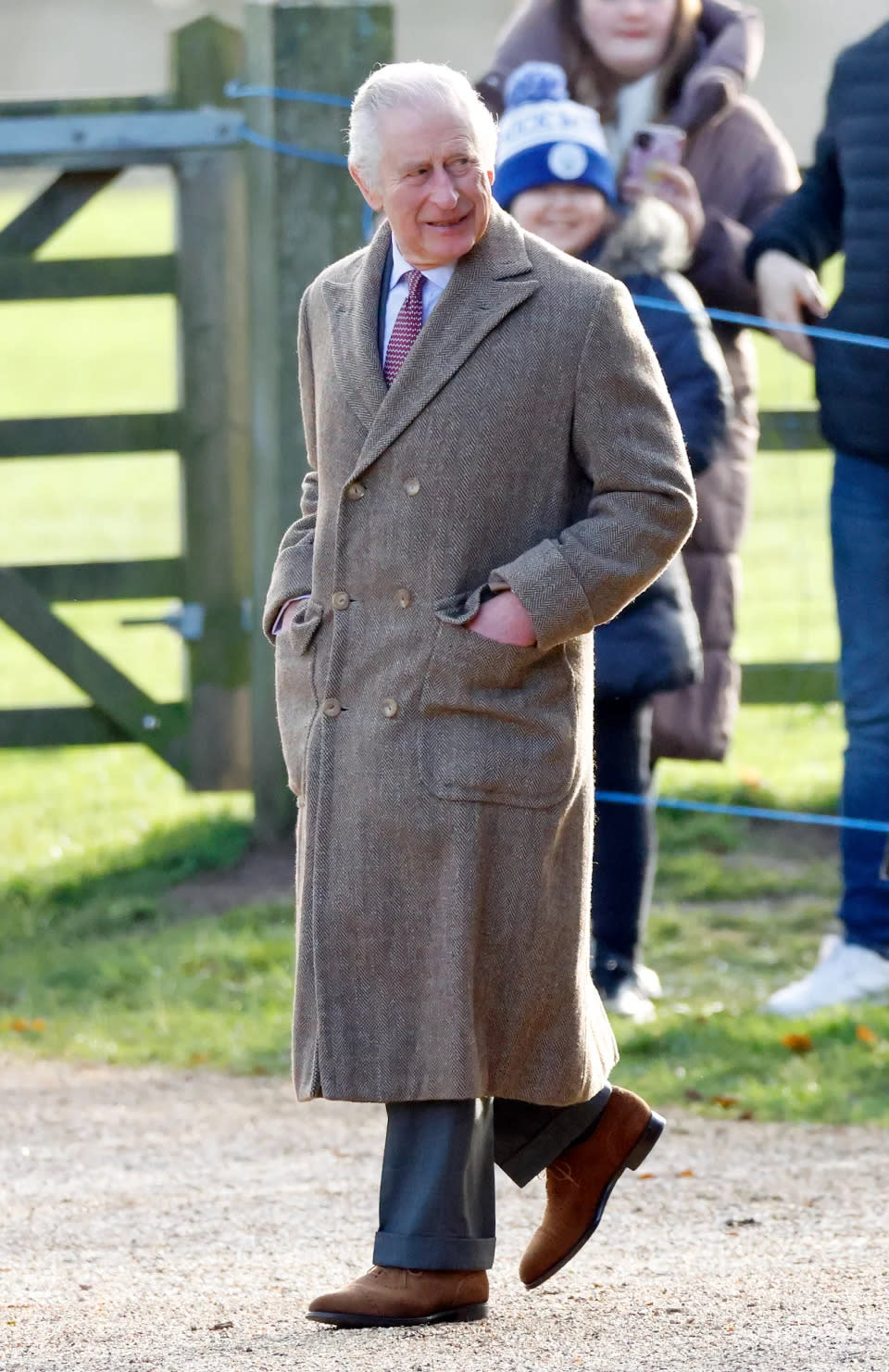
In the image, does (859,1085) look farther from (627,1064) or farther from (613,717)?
(613,717)

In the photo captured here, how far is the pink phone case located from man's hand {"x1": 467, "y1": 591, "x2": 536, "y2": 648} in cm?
268

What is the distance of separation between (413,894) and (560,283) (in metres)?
0.87

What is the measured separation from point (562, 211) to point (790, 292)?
704 millimetres

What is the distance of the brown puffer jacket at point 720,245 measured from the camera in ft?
18.4

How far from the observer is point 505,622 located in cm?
310

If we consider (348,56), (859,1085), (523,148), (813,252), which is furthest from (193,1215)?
(348,56)

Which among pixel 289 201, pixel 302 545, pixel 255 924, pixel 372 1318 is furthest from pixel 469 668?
pixel 289 201

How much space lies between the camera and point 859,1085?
4.71 m

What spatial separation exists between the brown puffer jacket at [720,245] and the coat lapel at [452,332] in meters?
2.42

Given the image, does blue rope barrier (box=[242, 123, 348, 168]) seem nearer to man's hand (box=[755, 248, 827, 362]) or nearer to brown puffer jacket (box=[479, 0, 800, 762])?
brown puffer jacket (box=[479, 0, 800, 762])

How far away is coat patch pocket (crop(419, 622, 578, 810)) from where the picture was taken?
311cm

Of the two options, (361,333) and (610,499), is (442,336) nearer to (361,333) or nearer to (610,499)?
(361,333)

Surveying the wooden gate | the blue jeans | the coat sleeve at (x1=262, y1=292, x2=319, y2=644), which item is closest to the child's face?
the blue jeans

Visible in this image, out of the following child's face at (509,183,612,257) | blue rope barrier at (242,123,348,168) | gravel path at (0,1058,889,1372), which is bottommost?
gravel path at (0,1058,889,1372)
